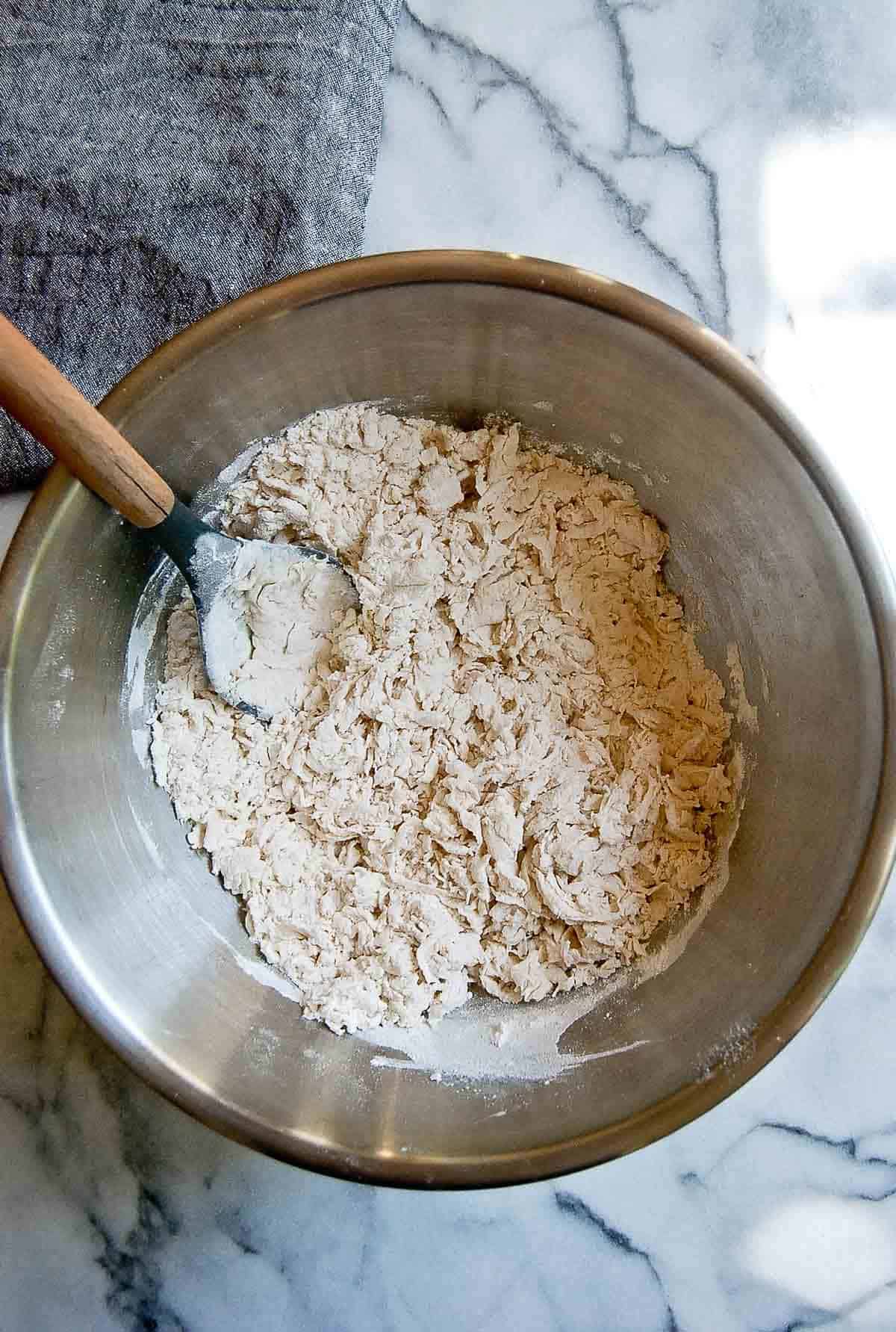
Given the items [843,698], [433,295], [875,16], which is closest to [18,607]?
[433,295]

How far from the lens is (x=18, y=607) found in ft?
3.38

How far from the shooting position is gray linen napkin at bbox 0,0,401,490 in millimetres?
1329

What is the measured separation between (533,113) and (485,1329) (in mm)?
1671

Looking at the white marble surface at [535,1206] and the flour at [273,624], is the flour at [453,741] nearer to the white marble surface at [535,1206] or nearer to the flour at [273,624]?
the flour at [273,624]

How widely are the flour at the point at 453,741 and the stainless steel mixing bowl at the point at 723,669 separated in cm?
5

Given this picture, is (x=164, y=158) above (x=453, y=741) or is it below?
above

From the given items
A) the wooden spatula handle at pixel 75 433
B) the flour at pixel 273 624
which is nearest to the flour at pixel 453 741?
the flour at pixel 273 624

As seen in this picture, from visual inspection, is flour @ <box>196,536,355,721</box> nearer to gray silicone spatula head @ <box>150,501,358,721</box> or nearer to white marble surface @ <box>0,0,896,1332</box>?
gray silicone spatula head @ <box>150,501,358,721</box>

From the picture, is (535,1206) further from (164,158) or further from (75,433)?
(164,158)

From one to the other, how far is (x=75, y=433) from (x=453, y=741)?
1.81 feet

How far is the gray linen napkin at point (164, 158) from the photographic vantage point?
52.3 inches

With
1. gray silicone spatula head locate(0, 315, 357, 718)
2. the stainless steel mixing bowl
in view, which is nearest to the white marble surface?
the stainless steel mixing bowl

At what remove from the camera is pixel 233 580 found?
1.18 m

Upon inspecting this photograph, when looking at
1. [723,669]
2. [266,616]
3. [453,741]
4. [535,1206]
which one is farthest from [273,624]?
[535,1206]
